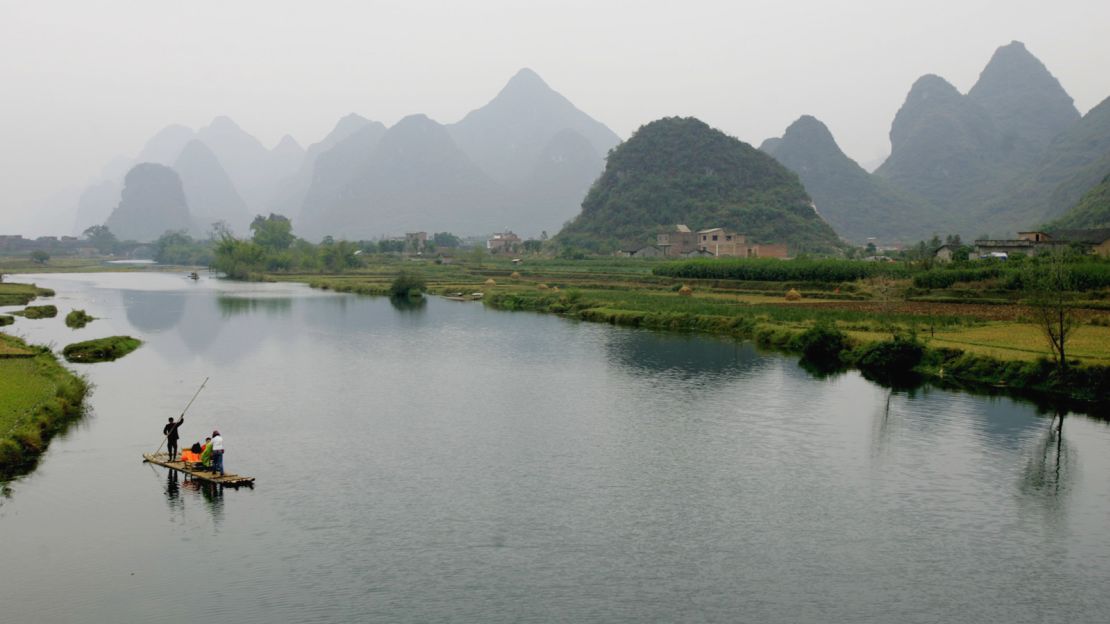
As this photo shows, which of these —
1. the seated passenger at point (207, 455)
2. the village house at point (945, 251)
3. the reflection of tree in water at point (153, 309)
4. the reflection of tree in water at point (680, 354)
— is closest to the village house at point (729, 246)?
the village house at point (945, 251)

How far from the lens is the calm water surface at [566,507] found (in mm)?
15867

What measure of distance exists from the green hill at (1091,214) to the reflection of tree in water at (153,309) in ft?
298

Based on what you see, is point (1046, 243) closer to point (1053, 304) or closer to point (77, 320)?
point (1053, 304)

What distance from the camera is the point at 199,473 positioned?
72.4 ft

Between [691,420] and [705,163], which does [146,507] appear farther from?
[705,163]

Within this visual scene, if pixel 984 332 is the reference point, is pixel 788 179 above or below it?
above

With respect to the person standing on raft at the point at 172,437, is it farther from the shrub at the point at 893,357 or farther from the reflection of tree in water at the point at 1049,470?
the shrub at the point at 893,357

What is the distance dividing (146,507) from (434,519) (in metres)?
6.88

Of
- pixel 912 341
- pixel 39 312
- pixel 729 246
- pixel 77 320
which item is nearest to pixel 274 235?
pixel 729 246

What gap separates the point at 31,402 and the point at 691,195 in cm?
12535

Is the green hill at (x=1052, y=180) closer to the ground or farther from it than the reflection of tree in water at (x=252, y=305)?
farther from it

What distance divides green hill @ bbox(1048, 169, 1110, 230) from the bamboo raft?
97594mm

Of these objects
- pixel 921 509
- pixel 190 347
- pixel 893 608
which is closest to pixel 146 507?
pixel 893 608

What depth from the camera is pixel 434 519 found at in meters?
19.6
